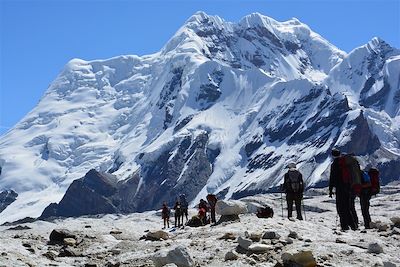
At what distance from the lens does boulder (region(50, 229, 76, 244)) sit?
24.4m

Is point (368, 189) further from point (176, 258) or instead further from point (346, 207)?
point (176, 258)

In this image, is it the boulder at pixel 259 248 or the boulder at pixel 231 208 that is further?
the boulder at pixel 231 208

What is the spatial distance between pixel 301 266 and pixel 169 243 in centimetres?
617

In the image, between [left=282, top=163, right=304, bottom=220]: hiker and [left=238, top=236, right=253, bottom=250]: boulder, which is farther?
[left=282, top=163, right=304, bottom=220]: hiker

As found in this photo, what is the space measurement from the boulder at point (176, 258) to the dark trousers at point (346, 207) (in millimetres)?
7769

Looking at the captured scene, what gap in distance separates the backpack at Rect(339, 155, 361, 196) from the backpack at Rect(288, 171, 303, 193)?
4.26m

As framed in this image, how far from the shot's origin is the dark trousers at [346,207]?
23.7m

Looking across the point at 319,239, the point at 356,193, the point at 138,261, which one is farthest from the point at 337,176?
the point at 138,261

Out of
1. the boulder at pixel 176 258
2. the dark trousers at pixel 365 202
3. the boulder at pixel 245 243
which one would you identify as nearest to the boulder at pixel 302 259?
the boulder at pixel 245 243

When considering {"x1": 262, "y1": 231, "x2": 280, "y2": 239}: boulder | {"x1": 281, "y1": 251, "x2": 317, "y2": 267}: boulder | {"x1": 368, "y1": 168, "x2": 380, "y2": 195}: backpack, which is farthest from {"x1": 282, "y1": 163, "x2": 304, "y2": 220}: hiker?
{"x1": 281, "y1": 251, "x2": 317, "y2": 267}: boulder

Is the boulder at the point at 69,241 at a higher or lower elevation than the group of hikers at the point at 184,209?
lower

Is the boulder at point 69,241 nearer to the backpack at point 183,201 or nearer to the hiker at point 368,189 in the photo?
the hiker at point 368,189

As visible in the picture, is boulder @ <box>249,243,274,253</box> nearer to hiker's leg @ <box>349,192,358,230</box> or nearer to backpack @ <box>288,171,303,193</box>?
hiker's leg @ <box>349,192,358,230</box>

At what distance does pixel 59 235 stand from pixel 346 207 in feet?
30.5
